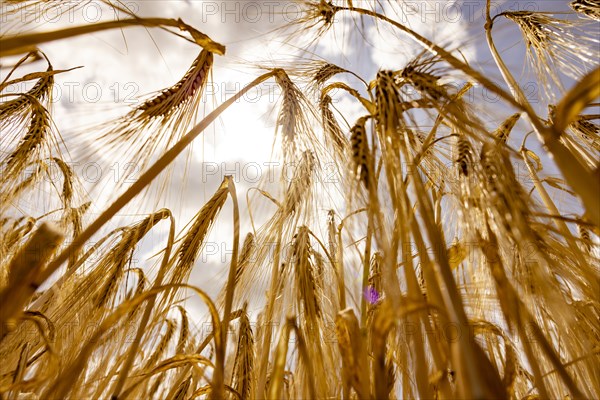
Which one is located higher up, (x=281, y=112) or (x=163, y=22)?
(x=281, y=112)

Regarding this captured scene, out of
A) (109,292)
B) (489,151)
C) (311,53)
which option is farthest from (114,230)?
(489,151)

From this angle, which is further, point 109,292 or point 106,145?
point 109,292

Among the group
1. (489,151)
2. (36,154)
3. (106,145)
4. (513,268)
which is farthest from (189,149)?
(513,268)

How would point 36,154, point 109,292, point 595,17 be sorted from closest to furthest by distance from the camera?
point 595,17, point 109,292, point 36,154

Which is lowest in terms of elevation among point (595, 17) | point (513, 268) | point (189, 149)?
point (513, 268)

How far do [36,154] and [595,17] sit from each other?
224 centimetres

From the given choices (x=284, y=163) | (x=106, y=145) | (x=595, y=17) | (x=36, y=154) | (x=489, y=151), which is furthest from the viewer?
(x=36, y=154)

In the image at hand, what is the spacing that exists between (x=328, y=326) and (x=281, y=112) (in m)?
0.80

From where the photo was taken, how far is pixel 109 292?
1.48 metres

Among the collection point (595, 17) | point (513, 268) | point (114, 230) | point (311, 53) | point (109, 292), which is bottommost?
point (513, 268)

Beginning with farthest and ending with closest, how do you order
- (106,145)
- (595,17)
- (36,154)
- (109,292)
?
1. (36,154)
2. (109,292)
3. (595,17)
4. (106,145)

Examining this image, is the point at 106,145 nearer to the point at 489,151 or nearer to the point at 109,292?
the point at 109,292

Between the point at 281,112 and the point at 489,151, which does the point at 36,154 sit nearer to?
the point at 281,112

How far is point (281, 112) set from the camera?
53.9 inches
